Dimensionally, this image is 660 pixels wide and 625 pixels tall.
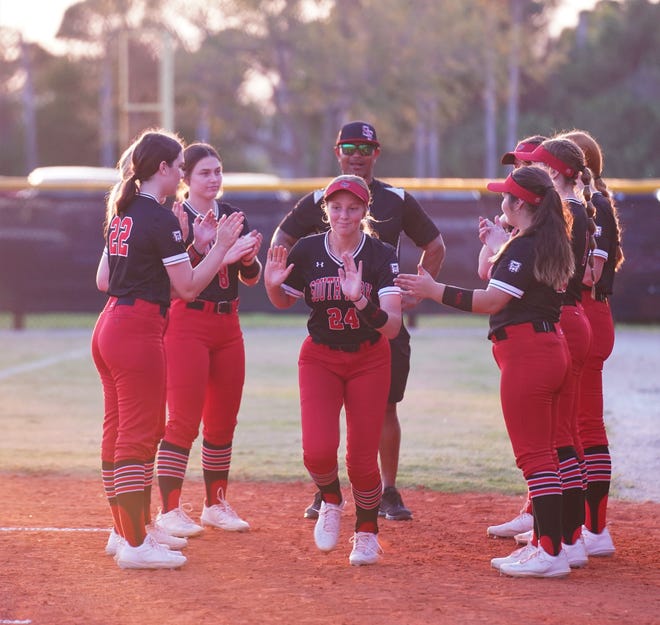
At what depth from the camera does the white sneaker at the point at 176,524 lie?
22.2 feet

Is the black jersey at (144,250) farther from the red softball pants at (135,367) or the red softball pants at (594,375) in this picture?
the red softball pants at (594,375)

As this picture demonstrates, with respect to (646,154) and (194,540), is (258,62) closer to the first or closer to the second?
(646,154)

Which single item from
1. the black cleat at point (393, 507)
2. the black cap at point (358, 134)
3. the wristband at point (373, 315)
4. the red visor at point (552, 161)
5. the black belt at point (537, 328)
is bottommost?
the black cleat at point (393, 507)

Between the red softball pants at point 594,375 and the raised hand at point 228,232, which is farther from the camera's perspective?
the red softball pants at point 594,375

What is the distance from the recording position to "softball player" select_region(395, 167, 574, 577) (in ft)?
19.2

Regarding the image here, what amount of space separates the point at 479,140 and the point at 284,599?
50.7 m

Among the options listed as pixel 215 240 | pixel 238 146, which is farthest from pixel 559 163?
pixel 238 146

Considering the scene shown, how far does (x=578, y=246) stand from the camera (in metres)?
6.27

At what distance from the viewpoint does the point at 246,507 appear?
7.70m


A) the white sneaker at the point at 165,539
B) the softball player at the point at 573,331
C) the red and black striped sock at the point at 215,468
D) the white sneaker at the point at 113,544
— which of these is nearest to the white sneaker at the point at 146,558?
the white sneaker at the point at 113,544

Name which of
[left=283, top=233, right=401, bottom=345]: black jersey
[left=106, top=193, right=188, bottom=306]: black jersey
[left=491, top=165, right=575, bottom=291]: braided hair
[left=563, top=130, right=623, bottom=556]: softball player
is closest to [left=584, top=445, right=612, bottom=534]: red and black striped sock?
[left=563, top=130, right=623, bottom=556]: softball player

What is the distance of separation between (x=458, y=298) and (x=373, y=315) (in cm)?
41

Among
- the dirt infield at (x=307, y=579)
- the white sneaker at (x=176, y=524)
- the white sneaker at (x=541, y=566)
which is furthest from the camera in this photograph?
the white sneaker at (x=176, y=524)

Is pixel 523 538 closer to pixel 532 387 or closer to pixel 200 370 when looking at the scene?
pixel 532 387
